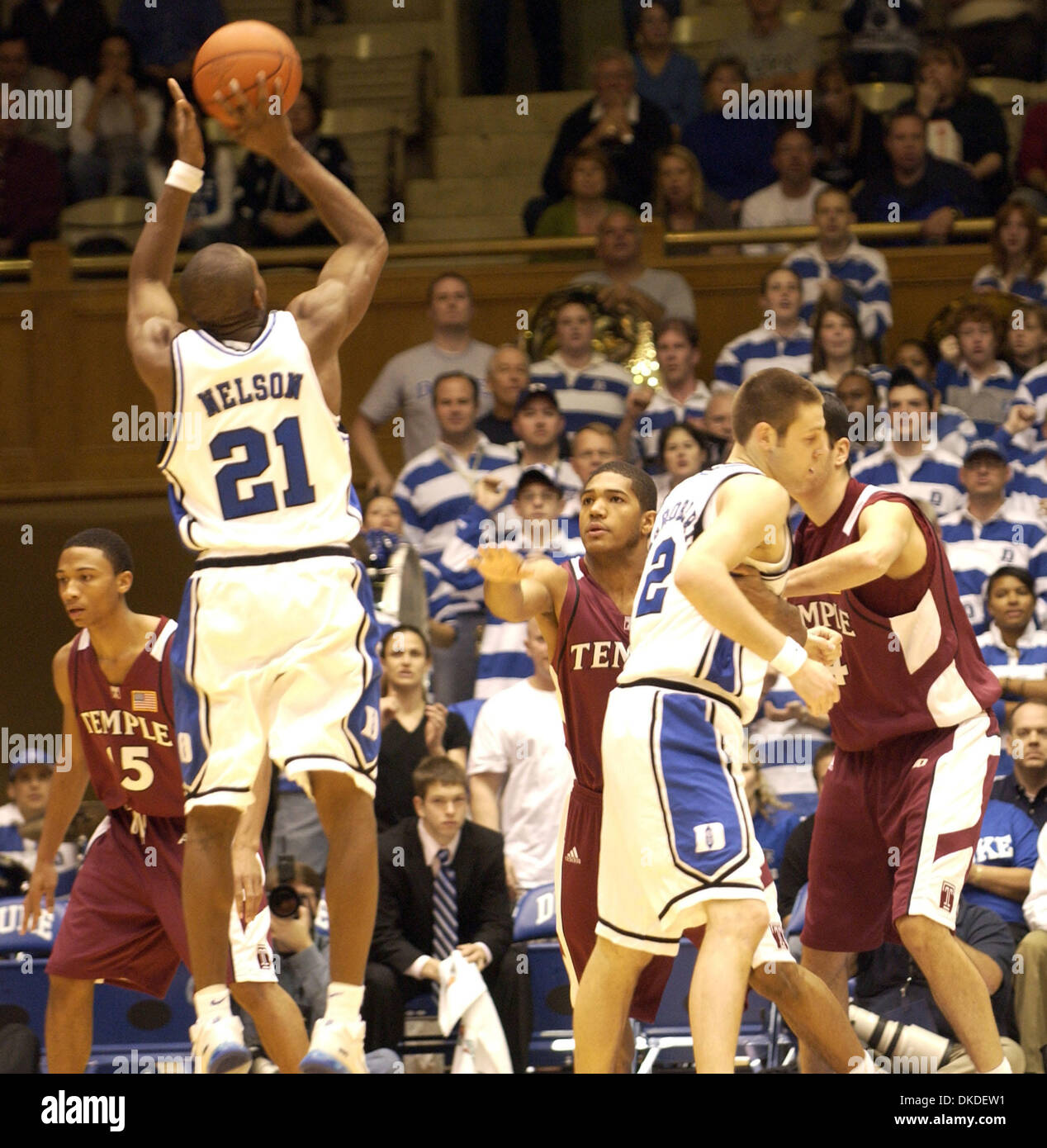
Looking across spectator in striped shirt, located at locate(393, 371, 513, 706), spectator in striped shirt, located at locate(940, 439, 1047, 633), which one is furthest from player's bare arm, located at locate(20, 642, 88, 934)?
spectator in striped shirt, located at locate(940, 439, 1047, 633)

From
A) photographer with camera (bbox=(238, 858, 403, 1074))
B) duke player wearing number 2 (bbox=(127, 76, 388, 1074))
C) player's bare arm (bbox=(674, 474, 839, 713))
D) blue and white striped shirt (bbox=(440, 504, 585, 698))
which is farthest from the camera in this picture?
blue and white striped shirt (bbox=(440, 504, 585, 698))

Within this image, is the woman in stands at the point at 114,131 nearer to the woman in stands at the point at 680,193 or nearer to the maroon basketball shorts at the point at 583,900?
the woman in stands at the point at 680,193

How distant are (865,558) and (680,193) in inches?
257

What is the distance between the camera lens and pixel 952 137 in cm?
1183

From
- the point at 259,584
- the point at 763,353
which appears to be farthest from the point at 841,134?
the point at 259,584

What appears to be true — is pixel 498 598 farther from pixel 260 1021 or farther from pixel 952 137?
pixel 952 137

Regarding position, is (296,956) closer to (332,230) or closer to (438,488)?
(332,230)

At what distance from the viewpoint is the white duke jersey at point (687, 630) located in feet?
16.4

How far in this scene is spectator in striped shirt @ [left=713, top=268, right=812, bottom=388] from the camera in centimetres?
1026

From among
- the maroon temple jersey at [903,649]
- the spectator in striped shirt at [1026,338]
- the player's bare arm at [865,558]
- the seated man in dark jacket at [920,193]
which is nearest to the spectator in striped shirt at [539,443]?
the spectator in striped shirt at [1026,338]

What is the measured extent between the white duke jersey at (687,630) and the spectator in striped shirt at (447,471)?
14.3 ft

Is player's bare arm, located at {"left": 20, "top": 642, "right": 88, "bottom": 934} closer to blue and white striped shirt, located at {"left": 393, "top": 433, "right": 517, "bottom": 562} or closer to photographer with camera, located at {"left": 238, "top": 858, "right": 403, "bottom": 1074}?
photographer with camera, located at {"left": 238, "top": 858, "right": 403, "bottom": 1074}

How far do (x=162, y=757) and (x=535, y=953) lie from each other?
1.78 m

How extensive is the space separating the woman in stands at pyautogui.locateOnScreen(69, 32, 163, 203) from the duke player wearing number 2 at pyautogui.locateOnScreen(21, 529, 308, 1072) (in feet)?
21.4
